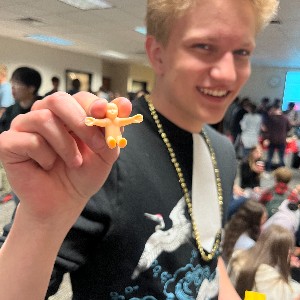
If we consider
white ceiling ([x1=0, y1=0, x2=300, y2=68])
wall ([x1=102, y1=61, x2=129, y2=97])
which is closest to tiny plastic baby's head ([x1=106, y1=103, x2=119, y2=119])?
white ceiling ([x1=0, y1=0, x2=300, y2=68])

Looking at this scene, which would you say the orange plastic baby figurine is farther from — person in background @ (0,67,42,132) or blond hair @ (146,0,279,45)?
person in background @ (0,67,42,132)

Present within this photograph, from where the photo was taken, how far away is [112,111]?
0.35m

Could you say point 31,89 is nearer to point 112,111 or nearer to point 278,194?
point 278,194

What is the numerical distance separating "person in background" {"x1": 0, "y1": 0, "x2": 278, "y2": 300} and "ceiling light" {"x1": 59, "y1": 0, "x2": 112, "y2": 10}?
4346mm

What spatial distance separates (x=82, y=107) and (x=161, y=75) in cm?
33

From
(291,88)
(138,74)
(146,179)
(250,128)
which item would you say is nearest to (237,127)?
(250,128)

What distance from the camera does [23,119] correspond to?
0.40 meters

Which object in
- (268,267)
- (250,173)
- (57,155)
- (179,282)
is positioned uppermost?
(57,155)

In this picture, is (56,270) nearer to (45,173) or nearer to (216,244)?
(45,173)

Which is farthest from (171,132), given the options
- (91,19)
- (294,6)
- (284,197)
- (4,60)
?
(4,60)

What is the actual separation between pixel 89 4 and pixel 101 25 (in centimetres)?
121

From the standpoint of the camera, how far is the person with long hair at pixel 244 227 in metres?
2.18

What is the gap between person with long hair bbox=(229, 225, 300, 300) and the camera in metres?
1.74

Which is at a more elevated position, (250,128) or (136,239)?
(136,239)
